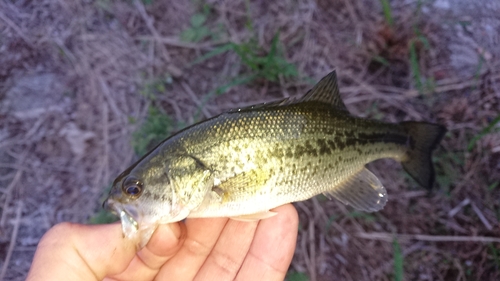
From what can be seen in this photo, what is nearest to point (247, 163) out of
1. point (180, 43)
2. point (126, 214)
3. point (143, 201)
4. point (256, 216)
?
point (256, 216)

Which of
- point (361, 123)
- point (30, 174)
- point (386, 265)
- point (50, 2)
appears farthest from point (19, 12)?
point (386, 265)

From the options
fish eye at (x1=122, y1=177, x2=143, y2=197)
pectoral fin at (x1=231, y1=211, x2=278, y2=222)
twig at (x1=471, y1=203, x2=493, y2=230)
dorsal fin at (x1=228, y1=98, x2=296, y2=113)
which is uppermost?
dorsal fin at (x1=228, y1=98, x2=296, y2=113)

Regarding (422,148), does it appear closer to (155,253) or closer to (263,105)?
(263,105)

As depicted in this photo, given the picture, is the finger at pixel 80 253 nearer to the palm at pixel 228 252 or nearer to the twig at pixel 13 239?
the palm at pixel 228 252

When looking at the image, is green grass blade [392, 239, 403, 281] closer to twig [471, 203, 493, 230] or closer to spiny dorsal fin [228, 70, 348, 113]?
twig [471, 203, 493, 230]

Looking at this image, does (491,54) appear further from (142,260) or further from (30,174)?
(30,174)

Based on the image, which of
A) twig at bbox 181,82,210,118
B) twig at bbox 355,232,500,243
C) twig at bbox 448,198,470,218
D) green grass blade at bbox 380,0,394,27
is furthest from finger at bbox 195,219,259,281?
green grass blade at bbox 380,0,394,27
